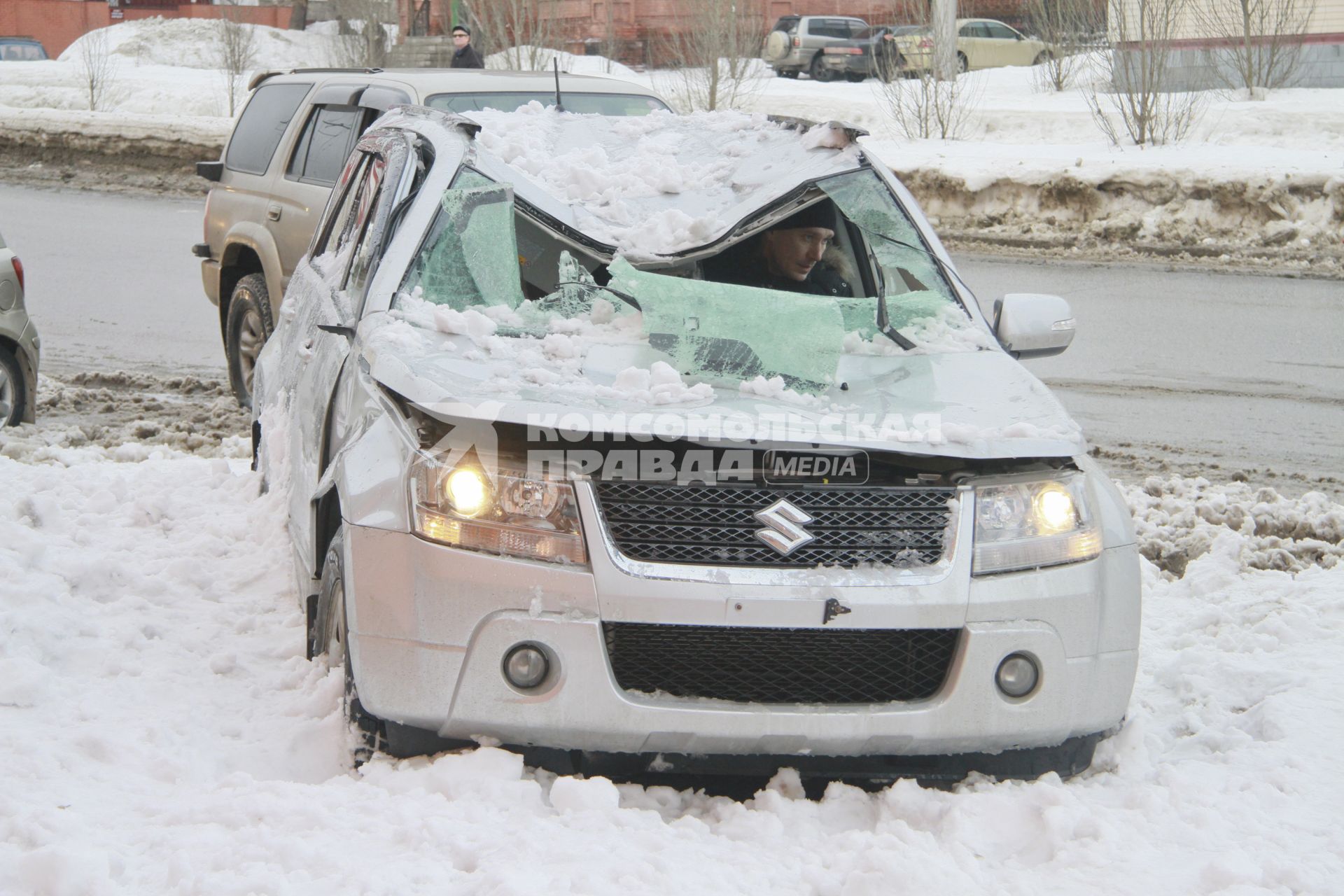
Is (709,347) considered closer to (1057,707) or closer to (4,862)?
(1057,707)

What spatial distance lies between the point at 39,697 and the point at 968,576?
2.39 metres

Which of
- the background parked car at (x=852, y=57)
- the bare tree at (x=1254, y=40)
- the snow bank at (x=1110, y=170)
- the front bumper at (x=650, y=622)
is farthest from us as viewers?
the background parked car at (x=852, y=57)

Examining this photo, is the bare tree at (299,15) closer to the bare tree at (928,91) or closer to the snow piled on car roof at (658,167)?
the bare tree at (928,91)

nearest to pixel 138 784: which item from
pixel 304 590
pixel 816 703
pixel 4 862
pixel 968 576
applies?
pixel 4 862

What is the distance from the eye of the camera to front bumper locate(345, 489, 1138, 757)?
308cm

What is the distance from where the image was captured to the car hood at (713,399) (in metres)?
3.15

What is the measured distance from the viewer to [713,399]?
3.41 meters

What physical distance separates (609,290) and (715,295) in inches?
14.9

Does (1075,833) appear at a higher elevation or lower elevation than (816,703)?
lower

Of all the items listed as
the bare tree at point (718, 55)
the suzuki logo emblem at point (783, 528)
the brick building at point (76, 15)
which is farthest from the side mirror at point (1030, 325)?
the brick building at point (76, 15)

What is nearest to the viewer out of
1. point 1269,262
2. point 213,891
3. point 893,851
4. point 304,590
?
point 213,891

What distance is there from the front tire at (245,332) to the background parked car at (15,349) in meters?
1.15

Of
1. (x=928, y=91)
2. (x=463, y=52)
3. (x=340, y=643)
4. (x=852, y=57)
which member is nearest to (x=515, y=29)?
(x=928, y=91)

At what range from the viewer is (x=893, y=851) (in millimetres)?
2928
